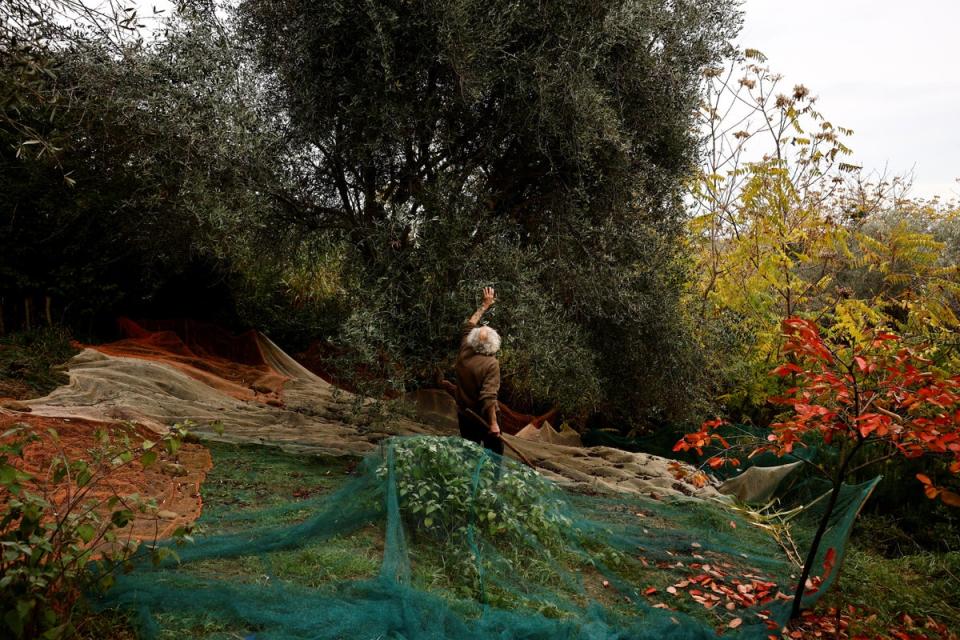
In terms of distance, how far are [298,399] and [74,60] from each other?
619 cm

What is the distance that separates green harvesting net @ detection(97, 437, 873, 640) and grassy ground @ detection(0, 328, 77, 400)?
15.6ft

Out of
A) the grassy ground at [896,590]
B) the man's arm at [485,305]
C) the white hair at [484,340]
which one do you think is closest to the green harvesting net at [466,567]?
the grassy ground at [896,590]

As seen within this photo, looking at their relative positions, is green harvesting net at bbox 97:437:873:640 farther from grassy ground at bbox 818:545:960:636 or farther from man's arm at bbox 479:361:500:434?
man's arm at bbox 479:361:500:434

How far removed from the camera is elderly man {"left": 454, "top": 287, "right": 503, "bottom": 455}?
671 centimetres

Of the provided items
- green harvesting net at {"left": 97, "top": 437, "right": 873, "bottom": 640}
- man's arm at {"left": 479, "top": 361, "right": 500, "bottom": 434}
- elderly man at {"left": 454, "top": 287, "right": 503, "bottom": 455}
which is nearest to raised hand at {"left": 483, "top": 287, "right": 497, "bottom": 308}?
elderly man at {"left": 454, "top": 287, "right": 503, "bottom": 455}

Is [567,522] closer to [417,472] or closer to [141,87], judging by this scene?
[417,472]

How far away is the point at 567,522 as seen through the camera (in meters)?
5.55

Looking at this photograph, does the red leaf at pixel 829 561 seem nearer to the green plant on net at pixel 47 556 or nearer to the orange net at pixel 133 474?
the green plant on net at pixel 47 556

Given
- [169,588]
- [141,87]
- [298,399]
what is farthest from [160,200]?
[169,588]

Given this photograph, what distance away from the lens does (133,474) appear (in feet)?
20.4

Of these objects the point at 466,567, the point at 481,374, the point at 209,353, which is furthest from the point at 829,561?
the point at 209,353

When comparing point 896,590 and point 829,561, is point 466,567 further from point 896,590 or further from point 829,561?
point 896,590

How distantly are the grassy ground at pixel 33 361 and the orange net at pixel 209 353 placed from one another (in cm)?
54

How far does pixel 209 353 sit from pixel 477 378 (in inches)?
318
